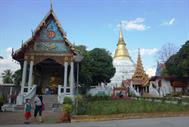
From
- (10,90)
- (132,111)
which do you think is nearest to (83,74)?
(10,90)

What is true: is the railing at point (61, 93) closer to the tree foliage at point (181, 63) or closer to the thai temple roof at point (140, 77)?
the tree foliage at point (181, 63)

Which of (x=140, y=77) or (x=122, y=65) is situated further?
(x=122, y=65)

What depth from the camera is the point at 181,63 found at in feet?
121

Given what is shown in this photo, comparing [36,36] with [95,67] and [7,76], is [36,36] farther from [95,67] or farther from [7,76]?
[7,76]

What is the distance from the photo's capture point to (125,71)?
6334 centimetres

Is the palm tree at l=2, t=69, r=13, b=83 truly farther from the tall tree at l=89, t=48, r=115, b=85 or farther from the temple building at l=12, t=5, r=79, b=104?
the temple building at l=12, t=5, r=79, b=104

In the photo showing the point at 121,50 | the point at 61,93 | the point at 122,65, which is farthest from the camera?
the point at 121,50

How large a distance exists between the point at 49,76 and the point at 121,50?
41715mm

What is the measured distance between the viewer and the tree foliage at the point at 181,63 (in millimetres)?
36344

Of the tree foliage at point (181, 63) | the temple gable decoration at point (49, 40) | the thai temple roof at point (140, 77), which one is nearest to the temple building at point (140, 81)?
the thai temple roof at point (140, 77)

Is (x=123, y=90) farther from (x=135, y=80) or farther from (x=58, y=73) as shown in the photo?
(x=58, y=73)

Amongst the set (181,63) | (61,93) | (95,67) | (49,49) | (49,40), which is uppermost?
(49,40)

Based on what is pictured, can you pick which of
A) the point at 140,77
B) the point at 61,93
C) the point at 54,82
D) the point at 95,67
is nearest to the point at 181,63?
the point at 95,67

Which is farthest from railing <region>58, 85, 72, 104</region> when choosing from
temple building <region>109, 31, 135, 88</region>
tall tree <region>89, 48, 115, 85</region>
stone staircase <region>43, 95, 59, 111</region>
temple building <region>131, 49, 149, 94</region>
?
temple building <region>109, 31, 135, 88</region>
